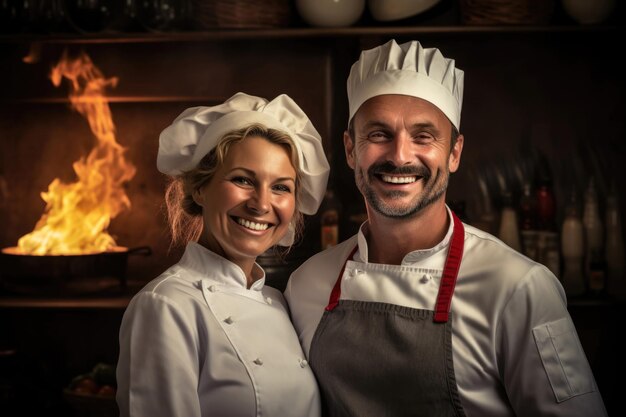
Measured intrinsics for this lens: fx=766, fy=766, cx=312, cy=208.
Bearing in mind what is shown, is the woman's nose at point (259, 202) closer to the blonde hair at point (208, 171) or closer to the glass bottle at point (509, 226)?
the blonde hair at point (208, 171)

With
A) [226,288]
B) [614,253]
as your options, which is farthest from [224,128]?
[614,253]

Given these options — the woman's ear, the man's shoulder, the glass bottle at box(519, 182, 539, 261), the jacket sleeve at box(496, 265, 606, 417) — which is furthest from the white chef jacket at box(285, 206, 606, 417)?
the glass bottle at box(519, 182, 539, 261)

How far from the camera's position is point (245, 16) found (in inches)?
121

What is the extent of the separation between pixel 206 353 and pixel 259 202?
366 mm

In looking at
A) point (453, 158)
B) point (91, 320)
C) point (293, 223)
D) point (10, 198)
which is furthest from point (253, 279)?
point (10, 198)

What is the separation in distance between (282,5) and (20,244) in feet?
4.83

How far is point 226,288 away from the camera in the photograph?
71.9 inches

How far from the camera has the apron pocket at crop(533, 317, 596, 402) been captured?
5.67 feet

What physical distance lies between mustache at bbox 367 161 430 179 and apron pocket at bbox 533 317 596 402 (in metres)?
0.49

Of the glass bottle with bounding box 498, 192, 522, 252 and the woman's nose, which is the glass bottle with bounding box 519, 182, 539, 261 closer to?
the glass bottle with bounding box 498, 192, 522, 252

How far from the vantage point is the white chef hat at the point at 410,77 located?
2.01 m

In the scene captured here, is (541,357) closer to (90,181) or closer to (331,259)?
(331,259)

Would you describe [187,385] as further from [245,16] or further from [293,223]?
[245,16]

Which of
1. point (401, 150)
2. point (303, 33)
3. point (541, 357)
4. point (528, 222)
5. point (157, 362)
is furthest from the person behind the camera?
point (528, 222)
